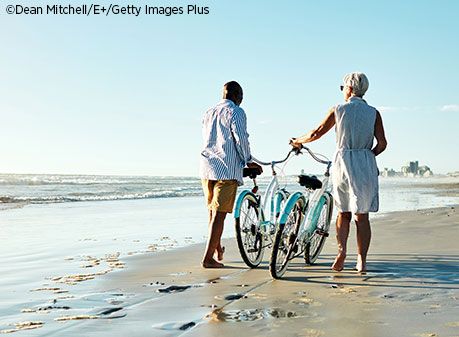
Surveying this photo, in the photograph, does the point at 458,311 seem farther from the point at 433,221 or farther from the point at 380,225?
the point at 433,221

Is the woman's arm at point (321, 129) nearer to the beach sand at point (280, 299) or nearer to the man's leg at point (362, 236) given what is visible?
the man's leg at point (362, 236)

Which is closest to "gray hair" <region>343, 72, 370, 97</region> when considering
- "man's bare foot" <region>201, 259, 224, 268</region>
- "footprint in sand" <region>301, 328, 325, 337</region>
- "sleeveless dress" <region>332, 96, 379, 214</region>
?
"sleeveless dress" <region>332, 96, 379, 214</region>

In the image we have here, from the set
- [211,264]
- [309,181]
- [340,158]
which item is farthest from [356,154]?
[211,264]

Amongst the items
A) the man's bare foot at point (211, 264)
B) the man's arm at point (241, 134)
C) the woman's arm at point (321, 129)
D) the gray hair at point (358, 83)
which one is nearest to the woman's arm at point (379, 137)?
the gray hair at point (358, 83)

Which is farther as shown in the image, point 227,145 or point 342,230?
point 227,145

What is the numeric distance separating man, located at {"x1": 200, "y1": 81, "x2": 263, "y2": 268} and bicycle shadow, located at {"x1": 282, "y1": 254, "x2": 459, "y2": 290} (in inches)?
34.7

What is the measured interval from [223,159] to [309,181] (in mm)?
913

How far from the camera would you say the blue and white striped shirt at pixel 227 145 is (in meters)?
5.28

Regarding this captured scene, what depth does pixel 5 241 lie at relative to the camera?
769cm

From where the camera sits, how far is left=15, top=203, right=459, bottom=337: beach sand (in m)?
3.03

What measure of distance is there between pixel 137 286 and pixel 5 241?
411 centimetres

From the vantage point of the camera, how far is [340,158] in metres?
4.89

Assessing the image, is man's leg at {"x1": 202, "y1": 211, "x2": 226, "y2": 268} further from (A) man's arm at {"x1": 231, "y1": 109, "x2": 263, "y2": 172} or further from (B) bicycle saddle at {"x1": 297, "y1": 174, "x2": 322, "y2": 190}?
(B) bicycle saddle at {"x1": 297, "y1": 174, "x2": 322, "y2": 190}

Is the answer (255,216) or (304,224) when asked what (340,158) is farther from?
(255,216)
